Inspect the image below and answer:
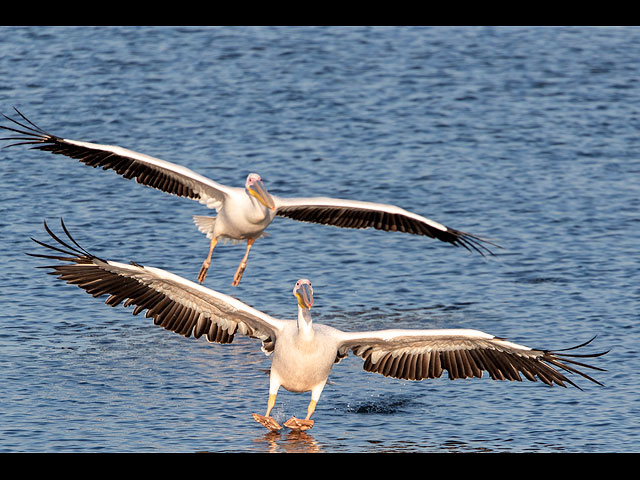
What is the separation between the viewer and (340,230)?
18.7 m

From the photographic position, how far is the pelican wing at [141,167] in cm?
1430

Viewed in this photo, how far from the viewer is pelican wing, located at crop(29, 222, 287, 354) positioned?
11.3 metres

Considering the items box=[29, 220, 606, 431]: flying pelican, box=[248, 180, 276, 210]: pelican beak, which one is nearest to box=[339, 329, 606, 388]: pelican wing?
box=[29, 220, 606, 431]: flying pelican

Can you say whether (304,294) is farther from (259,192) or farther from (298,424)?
(259,192)

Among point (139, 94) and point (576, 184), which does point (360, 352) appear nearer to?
point (576, 184)

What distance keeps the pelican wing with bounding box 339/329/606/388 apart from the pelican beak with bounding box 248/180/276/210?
272 centimetres

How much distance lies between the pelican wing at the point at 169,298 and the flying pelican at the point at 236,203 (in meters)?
2.53

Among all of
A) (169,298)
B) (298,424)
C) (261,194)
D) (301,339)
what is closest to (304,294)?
(301,339)

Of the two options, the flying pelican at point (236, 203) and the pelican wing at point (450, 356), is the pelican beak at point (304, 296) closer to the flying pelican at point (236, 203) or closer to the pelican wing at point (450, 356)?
the pelican wing at point (450, 356)

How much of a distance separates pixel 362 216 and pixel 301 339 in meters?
4.16

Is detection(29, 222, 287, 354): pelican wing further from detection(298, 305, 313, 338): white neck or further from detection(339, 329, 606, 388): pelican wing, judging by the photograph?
detection(339, 329, 606, 388): pelican wing

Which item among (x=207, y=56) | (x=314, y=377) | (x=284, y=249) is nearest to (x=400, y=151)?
(x=284, y=249)

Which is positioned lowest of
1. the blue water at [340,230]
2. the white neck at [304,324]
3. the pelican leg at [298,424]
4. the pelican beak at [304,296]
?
the blue water at [340,230]

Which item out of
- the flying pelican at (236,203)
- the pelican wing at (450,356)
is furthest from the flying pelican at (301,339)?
the flying pelican at (236,203)
